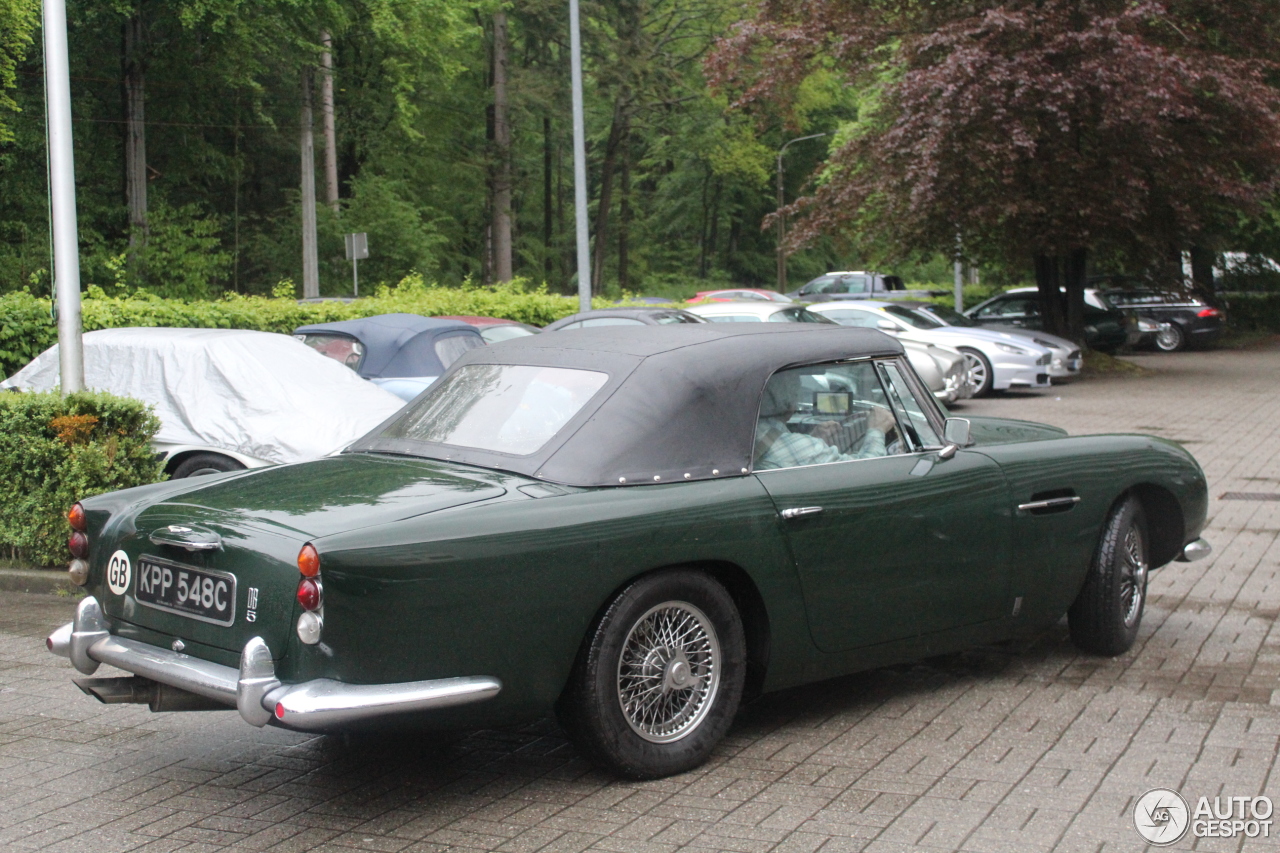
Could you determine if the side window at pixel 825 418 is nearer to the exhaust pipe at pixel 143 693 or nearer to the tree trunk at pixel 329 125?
the exhaust pipe at pixel 143 693

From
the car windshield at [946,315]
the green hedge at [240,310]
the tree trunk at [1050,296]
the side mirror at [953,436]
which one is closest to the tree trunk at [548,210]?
the tree trunk at [1050,296]

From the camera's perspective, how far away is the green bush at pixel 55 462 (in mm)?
7906

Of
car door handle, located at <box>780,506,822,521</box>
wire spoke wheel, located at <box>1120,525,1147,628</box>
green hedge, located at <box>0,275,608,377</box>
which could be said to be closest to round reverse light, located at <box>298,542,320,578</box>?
car door handle, located at <box>780,506,822,521</box>

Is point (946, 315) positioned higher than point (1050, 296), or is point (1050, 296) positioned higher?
point (1050, 296)

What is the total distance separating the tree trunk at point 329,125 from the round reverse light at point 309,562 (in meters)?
30.8

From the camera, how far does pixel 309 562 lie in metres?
3.81

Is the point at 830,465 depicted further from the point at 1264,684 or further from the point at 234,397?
the point at 234,397

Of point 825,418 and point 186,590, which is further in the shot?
point 825,418

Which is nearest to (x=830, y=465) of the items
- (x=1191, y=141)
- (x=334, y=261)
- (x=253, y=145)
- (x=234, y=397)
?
(x=234, y=397)

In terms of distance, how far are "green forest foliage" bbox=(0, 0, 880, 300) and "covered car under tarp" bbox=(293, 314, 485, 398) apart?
13738mm

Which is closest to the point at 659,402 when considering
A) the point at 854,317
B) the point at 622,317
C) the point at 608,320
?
the point at 622,317

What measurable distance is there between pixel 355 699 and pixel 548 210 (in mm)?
55160

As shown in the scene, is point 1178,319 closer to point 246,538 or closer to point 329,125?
point 329,125

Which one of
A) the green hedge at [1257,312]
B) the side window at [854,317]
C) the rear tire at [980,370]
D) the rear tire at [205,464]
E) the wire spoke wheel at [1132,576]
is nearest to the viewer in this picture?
the wire spoke wheel at [1132,576]
